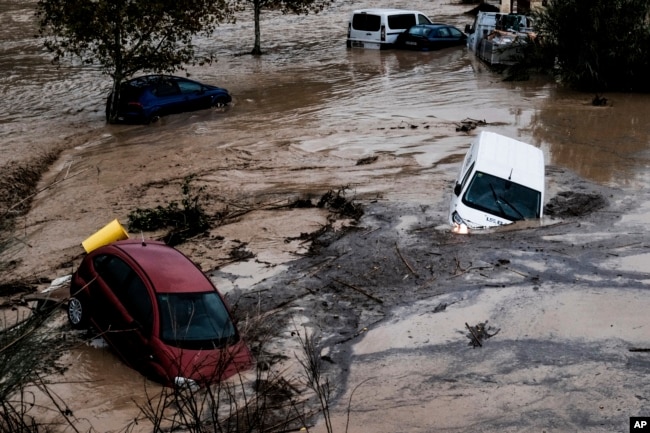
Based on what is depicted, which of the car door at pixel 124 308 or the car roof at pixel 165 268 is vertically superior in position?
the car roof at pixel 165 268

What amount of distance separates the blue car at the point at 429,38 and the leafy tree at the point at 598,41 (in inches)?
272

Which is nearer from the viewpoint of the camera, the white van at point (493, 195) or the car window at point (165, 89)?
the white van at point (493, 195)

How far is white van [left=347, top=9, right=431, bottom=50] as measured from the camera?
3422 centimetres

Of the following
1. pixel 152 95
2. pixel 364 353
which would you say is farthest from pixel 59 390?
pixel 152 95

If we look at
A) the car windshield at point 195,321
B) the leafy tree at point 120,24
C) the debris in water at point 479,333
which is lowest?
the debris in water at point 479,333

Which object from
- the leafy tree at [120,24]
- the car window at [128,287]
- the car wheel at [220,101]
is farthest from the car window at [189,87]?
the car window at [128,287]

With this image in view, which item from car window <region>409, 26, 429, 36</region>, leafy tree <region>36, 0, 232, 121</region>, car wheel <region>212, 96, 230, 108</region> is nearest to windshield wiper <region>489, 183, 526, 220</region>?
leafy tree <region>36, 0, 232, 121</region>

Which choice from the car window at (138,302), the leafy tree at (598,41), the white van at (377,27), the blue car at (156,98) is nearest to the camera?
the car window at (138,302)

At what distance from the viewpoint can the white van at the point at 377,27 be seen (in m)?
34.2

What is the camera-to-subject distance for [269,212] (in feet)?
52.4

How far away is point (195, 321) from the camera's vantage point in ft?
32.9

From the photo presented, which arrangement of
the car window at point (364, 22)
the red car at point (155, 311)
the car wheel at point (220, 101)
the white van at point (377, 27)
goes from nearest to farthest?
the red car at point (155, 311)
the car wheel at point (220, 101)
the white van at point (377, 27)
the car window at point (364, 22)

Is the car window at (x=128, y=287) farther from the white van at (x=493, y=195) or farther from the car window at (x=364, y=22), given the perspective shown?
the car window at (x=364, y=22)

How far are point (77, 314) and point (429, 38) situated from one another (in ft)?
82.0
